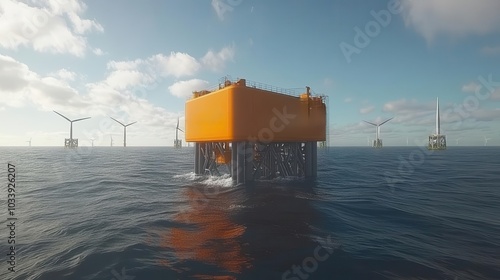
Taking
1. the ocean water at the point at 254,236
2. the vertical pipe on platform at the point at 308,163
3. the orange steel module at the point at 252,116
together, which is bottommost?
the ocean water at the point at 254,236

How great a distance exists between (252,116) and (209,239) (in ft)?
42.0

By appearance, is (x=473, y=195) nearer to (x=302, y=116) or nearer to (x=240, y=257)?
(x=302, y=116)

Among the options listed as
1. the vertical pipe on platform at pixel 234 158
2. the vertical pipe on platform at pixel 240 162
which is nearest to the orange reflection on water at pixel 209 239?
the vertical pipe on platform at pixel 240 162

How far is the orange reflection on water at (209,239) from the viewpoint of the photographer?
8500 millimetres

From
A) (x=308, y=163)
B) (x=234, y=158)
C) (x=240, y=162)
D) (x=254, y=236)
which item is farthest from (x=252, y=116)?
(x=254, y=236)

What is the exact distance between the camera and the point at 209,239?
10.4m

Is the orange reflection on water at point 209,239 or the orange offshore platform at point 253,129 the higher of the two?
the orange offshore platform at point 253,129

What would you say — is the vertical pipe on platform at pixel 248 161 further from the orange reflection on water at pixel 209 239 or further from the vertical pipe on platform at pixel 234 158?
the orange reflection on water at pixel 209 239

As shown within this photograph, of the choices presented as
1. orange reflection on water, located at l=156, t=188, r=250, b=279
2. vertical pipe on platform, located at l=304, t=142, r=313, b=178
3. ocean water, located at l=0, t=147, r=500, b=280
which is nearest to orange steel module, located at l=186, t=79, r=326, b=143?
vertical pipe on platform, located at l=304, t=142, r=313, b=178

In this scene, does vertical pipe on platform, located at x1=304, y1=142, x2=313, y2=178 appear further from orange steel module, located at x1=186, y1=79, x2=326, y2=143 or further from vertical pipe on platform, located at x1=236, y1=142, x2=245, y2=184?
vertical pipe on platform, located at x1=236, y1=142, x2=245, y2=184

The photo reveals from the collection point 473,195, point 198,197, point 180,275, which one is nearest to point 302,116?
point 198,197

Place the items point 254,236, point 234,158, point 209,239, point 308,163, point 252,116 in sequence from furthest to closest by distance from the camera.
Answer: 1. point 308,163
2. point 234,158
3. point 252,116
4. point 254,236
5. point 209,239

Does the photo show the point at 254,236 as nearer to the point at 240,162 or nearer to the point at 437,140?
the point at 240,162

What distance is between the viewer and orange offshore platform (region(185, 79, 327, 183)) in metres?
20.9
